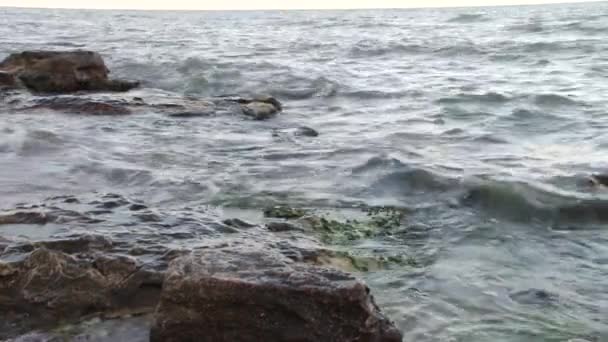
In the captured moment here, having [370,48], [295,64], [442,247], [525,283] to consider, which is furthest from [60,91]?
[370,48]

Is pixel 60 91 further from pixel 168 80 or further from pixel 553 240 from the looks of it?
pixel 553 240

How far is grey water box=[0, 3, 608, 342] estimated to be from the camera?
15.1ft

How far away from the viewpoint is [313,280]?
11.8 feet

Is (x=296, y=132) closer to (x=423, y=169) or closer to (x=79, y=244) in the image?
(x=423, y=169)

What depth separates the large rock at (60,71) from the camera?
12711 mm

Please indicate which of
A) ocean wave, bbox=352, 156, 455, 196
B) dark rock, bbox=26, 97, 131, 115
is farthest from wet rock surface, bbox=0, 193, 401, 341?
dark rock, bbox=26, 97, 131, 115

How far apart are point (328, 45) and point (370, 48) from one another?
229 cm

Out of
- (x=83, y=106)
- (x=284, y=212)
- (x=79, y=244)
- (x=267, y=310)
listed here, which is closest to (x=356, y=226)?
(x=284, y=212)

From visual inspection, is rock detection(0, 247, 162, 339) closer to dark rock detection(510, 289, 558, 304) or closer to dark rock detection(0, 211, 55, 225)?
dark rock detection(0, 211, 55, 225)

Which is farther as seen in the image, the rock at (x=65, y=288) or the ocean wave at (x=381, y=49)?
the ocean wave at (x=381, y=49)

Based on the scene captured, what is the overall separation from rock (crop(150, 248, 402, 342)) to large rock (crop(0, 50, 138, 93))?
9951mm

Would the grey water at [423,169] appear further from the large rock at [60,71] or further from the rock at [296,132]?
the large rock at [60,71]

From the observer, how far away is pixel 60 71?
1273 cm

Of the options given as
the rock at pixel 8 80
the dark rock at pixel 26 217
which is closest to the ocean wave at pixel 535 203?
the dark rock at pixel 26 217
